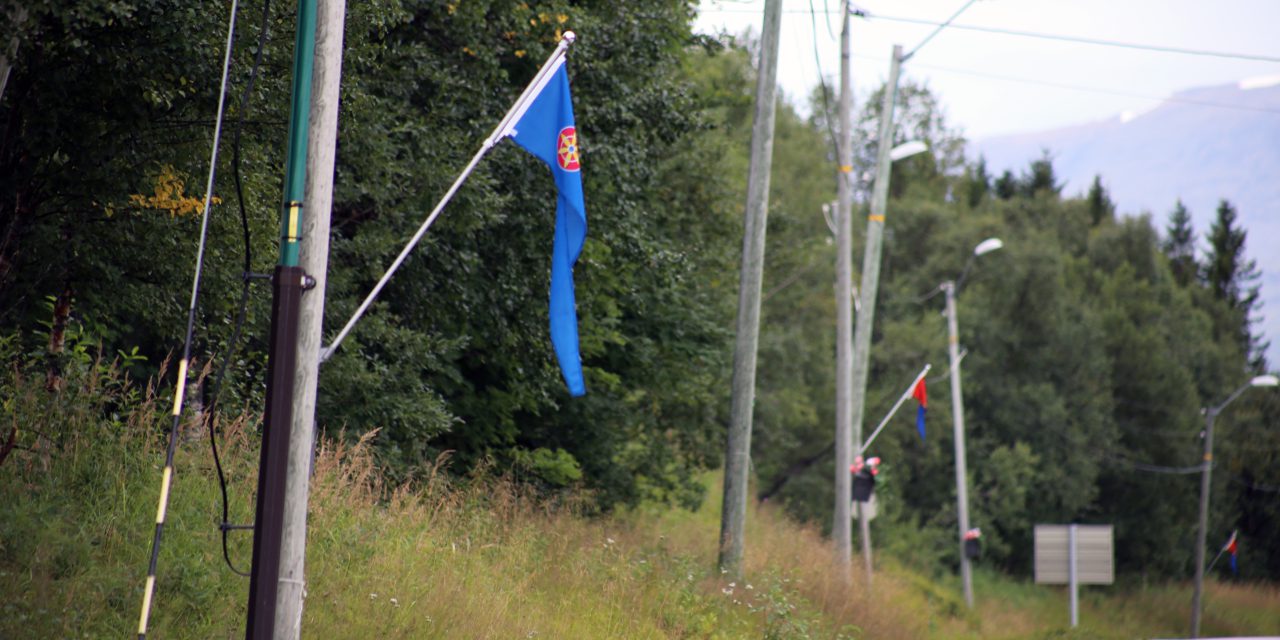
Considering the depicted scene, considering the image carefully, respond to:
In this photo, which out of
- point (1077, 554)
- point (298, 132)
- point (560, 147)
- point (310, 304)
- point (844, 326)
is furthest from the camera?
point (1077, 554)

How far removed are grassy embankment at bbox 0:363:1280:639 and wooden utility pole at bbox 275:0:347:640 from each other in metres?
1.36

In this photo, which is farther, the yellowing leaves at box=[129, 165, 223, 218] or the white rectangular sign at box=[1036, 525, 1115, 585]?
the white rectangular sign at box=[1036, 525, 1115, 585]

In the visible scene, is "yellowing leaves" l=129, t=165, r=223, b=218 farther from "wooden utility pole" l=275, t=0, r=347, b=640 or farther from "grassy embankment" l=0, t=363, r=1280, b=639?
"wooden utility pole" l=275, t=0, r=347, b=640

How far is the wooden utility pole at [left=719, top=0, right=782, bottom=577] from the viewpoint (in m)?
15.2

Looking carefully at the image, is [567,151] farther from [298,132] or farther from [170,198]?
[170,198]

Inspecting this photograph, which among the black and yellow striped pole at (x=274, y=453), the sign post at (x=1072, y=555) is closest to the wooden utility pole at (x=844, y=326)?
the sign post at (x=1072, y=555)

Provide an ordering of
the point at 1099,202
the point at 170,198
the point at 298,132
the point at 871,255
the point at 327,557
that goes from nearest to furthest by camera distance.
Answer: the point at 298,132, the point at 327,557, the point at 170,198, the point at 871,255, the point at 1099,202

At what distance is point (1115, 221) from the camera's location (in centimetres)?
8444

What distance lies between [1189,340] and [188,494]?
223 feet

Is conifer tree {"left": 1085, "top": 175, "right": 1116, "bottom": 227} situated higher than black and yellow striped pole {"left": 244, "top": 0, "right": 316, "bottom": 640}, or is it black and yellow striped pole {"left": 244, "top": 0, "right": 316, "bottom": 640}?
conifer tree {"left": 1085, "top": 175, "right": 1116, "bottom": 227}

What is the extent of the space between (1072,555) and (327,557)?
2919 centimetres

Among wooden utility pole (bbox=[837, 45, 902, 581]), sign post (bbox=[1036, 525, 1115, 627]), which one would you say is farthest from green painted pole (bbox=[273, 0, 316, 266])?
sign post (bbox=[1036, 525, 1115, 627])

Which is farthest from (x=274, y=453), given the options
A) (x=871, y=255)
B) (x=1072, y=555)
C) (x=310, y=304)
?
(x=1072, y=555)

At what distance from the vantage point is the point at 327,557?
962 centimetres
